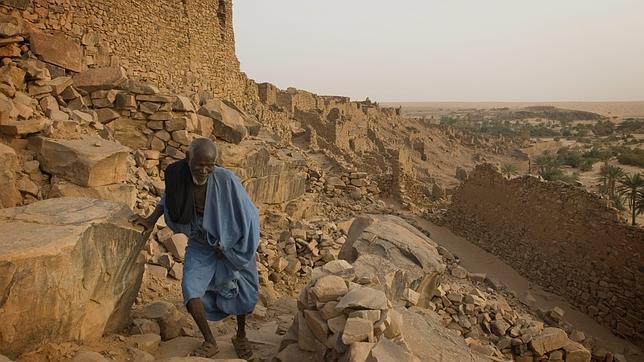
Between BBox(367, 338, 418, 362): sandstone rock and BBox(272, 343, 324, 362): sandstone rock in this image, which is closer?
BBox(367, 338, 418, 362): sandstone rock

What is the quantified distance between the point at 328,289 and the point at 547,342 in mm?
3828

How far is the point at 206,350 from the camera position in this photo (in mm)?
3146

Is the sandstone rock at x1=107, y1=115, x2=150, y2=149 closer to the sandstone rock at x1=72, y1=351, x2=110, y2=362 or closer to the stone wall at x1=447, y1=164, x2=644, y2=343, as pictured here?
the sandstone rock at x1=72, y1=351, x2=110, y2=362

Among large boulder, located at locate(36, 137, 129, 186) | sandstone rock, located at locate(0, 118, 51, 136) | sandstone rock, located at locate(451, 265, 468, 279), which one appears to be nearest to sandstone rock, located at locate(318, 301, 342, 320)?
large boulder, located at locate(36, 137, 129, 186)

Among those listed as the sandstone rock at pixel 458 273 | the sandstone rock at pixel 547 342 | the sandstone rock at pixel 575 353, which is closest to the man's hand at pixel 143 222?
the sandstone rock at pixel 547 342

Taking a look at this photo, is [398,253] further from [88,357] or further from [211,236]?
[88,357]

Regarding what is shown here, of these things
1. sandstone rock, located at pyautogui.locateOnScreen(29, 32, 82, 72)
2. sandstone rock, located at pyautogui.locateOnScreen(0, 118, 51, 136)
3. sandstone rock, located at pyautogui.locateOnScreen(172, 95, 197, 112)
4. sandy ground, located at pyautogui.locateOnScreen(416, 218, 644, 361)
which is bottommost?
sandy ground, located at pyautogui.locateOnScreen(416, 218, 644, 361)

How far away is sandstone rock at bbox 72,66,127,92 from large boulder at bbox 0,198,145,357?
335 cm

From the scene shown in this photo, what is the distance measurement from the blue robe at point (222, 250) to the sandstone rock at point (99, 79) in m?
3.87

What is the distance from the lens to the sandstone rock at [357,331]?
8.64 feet

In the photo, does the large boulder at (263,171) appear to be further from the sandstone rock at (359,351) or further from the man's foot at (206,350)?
the sandstone rock at (359,351)

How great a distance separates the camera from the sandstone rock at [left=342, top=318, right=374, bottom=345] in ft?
8.64

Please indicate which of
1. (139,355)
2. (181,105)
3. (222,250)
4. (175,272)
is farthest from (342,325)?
(181,105)

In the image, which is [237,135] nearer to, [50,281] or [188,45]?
[188,45]
